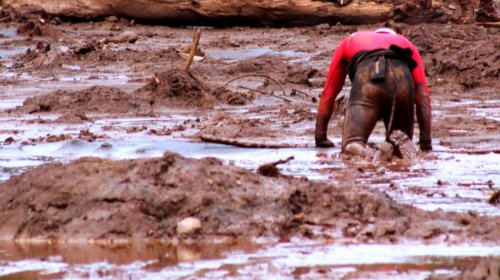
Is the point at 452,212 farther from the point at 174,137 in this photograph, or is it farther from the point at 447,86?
the point at 447,86

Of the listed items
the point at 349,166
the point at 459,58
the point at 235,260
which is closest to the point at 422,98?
the point at 349,166

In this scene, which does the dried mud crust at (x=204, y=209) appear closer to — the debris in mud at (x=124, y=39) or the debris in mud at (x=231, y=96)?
the debris in mud at (x=231, y=96)

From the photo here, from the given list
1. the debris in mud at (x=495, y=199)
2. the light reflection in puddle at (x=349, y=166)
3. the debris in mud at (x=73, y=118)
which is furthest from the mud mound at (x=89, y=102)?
the debris in mud at (x=495, y=199)

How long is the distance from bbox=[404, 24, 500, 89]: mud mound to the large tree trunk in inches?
84.2

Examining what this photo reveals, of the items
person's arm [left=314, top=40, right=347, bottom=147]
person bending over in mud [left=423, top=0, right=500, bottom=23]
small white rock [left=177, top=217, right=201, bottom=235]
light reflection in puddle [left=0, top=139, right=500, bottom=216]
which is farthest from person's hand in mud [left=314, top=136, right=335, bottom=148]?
person bending over in mud [left=423, top=0, right=500, bottom=23]

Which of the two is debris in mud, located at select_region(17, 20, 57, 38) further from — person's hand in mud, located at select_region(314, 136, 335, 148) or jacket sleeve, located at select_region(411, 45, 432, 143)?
jacket sleeve, located at select_region(411, 45, 432, 143)

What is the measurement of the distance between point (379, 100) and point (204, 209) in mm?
3127

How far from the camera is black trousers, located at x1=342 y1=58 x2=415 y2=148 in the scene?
9328mm

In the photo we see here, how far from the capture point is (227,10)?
19.2m

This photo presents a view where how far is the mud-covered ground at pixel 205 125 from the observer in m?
6.51

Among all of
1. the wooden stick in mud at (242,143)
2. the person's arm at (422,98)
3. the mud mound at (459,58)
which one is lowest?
the mud mound at (459,58)

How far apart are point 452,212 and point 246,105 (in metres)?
7.14

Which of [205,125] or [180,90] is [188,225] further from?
[180,90]

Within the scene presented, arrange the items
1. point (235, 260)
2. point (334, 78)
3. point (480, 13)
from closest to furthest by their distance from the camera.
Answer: point (235, 260) < point (334, 78) < point (480, 13)
